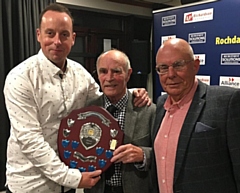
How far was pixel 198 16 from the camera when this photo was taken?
129 inches

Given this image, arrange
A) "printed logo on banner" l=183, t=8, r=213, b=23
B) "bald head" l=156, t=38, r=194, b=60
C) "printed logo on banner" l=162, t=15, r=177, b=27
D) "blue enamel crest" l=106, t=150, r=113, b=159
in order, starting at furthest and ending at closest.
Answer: "printed logo on banner" l=162, t=15, r=177, b=27, "printed logo on banner" l=183, t=8, r=213, b=23, "blue enamel crest" l=106, t=150, r=113, b=159, "bald head" l=156, t=38, r=194, b=60

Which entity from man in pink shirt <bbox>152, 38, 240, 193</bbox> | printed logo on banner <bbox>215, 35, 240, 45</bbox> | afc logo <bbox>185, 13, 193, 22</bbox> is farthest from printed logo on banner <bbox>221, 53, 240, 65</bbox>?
man in pink shirt <bbox>152, 38, 240, 193</bbox>

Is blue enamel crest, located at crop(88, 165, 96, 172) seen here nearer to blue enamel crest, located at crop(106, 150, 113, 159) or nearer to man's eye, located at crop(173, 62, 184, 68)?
blue enamel crest, located at crop(106, 150, 113, 159)

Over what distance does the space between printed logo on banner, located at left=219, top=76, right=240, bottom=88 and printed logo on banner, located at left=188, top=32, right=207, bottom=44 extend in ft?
1.64

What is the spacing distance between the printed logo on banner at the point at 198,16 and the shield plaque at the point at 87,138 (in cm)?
216

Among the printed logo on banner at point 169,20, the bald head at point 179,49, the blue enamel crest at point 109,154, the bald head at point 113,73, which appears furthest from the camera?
the printed logo on banner at point 169,20

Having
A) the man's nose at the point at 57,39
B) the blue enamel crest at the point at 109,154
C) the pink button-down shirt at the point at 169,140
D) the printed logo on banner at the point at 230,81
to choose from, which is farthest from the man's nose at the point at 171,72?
the printed logo on banner at the point at 230,81

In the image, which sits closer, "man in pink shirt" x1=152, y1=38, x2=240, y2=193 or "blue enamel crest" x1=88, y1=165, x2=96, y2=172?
"man in pink shirt" x1=152, y1=38, x2=240, y2=193

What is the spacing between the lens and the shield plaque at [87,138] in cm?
153

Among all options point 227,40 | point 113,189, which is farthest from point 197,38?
point 113,189

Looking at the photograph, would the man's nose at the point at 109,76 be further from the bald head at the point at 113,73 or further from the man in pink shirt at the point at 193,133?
the man in pink shirt at the point at 193,133

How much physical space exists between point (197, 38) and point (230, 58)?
1.71ft

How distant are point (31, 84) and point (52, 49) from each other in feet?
0.76

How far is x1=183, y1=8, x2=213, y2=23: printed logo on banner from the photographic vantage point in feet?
10.3
